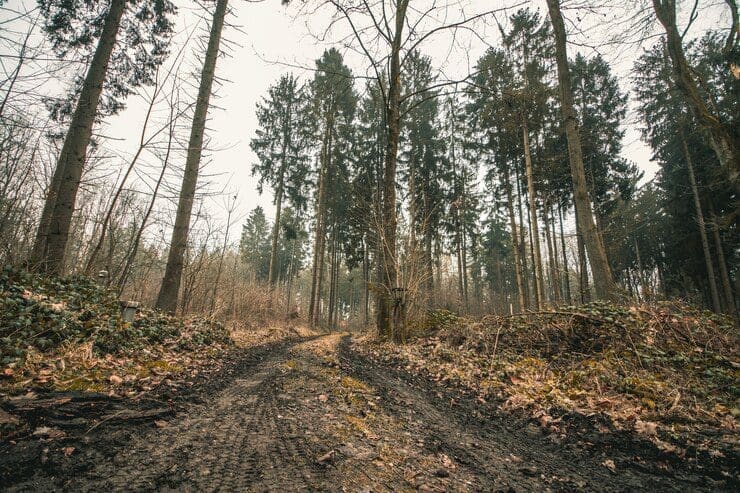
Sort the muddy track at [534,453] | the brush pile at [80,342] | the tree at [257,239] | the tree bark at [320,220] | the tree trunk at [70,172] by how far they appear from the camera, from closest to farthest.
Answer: the muddy track at [534,453] < the brush pile at [80,342] < the tree trunk at [70,172] < the tree bark at [320,220] < the tree at [257,239]

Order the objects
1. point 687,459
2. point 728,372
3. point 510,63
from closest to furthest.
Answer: point 687,459 → point 728,372 → point 510,63

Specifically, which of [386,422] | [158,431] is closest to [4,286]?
[158,431]

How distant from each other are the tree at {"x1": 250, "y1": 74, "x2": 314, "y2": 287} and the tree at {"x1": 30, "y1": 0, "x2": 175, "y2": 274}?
954 centimetres

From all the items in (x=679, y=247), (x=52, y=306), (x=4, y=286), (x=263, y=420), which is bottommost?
(x=263, y=420)

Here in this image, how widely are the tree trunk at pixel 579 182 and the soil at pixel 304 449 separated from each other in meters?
5.02

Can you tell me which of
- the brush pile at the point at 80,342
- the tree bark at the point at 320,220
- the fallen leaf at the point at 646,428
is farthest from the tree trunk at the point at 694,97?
the tree bark at the point at 320,220

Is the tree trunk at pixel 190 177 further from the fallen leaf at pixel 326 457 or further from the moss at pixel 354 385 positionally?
the fallen leaf at pixel 326 457

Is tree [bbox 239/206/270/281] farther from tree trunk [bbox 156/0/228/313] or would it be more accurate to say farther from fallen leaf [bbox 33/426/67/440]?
fallen leaf [bbox 33/426/67/440]

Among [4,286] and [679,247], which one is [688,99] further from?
[679,247]

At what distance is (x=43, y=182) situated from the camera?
298 inches

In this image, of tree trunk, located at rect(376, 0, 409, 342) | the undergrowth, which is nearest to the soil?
the undergrowth

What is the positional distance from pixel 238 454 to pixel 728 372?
5.18 metres

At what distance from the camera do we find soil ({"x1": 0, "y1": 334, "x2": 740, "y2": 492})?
128cm

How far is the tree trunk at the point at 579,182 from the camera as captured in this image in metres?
6.44
